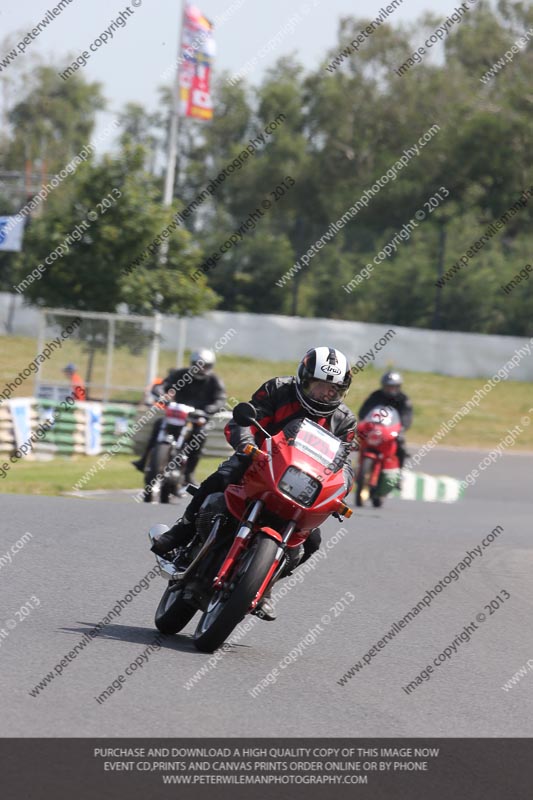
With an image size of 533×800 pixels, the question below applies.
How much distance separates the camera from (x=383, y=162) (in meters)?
56.7

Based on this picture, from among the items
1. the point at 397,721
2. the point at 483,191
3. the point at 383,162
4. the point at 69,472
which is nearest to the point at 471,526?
the point at 69,472

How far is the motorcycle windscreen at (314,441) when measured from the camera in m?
6.72

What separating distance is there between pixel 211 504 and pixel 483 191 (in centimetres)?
4656

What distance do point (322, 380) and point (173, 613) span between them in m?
1.45

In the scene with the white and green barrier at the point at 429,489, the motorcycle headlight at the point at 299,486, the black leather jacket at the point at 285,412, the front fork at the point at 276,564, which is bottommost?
the white and green barrier at the point at 429,489

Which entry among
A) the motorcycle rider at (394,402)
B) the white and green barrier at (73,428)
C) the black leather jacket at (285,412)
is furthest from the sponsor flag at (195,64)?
the black leather jacket at (285,412)

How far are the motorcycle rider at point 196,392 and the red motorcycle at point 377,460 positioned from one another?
2.51 meters

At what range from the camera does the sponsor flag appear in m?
28.4

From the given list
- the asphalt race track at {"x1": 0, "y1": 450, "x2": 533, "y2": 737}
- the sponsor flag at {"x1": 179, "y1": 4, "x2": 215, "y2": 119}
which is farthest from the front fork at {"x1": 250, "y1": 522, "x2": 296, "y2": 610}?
the sponsor flag at {"x1": 179, "y1": 4, "x2": 215, "y2": 119}

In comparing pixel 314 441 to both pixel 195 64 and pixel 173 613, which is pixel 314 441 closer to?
pixel 173 613

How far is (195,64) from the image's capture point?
28.5 metres

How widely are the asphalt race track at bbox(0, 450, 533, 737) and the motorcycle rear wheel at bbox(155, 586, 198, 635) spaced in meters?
0.08

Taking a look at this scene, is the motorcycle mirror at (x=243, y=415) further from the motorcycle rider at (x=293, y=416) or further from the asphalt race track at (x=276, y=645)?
the asphalt race track at (x=276, y=645)

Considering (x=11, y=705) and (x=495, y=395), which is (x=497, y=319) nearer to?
(x=495, y=395)
